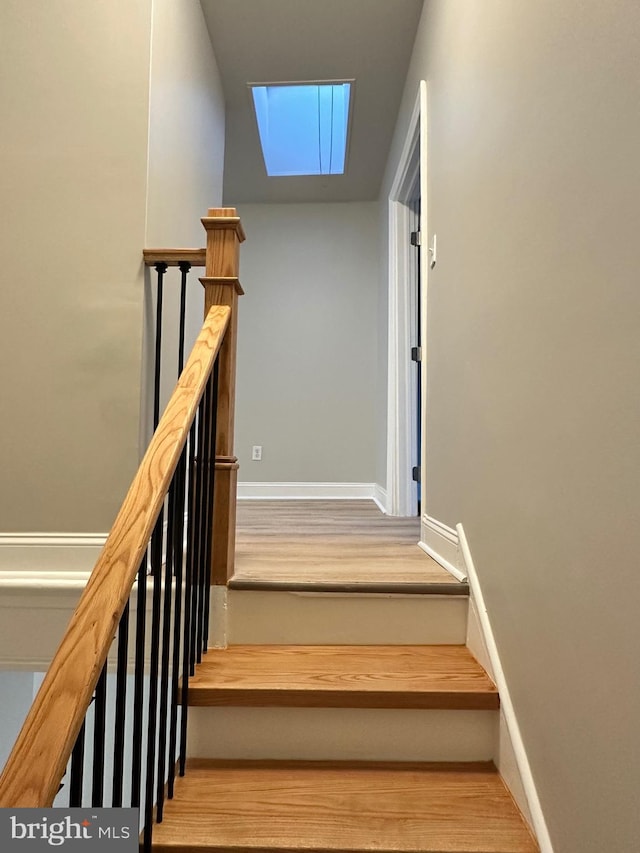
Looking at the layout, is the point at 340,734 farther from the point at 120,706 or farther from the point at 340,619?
the point at 120,706

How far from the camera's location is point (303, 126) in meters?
3.91

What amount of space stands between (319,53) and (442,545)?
2.81 metres

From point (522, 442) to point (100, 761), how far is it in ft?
3.49

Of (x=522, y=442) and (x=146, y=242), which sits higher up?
(x=146, y=242)

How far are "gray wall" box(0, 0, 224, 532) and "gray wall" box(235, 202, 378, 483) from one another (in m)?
2.75

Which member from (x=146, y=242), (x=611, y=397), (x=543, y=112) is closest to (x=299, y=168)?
(x=146, y=242)

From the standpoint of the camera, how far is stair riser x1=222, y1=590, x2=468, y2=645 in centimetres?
166

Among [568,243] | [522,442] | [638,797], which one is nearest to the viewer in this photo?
[638,797]

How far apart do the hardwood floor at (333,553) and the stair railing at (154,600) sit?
22 cm

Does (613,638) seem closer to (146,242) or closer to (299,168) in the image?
(146,242)

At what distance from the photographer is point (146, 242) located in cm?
199

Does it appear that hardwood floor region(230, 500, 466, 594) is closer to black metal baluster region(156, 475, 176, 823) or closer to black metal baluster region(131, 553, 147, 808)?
black metal baluster region(156, 475, 176, 823)

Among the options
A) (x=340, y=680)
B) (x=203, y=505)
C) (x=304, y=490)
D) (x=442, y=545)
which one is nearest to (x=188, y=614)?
(x=203, y=505)

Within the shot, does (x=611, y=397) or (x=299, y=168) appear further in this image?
(x=299, y=168)
